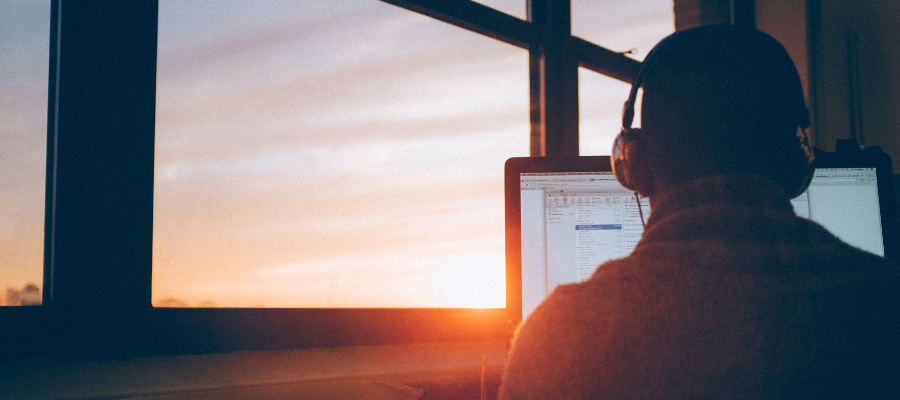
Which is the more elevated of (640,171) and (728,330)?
(640,171)

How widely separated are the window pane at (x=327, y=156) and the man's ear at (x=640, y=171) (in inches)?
35.3

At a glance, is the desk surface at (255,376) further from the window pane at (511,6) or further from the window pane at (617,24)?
the window pane at (617,24)

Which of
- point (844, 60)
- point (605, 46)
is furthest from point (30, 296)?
point (844, 60)

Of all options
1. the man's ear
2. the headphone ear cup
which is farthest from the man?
the headphone ear cup

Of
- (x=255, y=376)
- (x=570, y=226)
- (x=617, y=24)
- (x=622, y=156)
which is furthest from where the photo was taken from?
(x=617, y=24)

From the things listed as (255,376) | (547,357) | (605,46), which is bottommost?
(255,376)

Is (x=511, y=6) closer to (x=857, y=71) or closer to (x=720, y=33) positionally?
(x=720, y=33)

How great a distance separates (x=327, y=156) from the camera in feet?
4.69

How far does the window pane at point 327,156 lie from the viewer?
1210mm

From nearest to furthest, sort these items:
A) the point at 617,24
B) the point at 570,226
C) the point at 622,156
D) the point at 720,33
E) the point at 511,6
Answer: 1. the point at 720,33
2. the point at 622,156
3. the point at 570,226
4. the point at 511,6
5. the point at 617,24

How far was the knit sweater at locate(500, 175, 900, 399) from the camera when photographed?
1.33ft

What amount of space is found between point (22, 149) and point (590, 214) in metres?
1.03

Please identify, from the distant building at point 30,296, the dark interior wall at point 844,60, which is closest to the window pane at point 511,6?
the dark interior wall at point 844,60

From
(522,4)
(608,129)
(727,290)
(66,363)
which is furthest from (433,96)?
(727,290)
